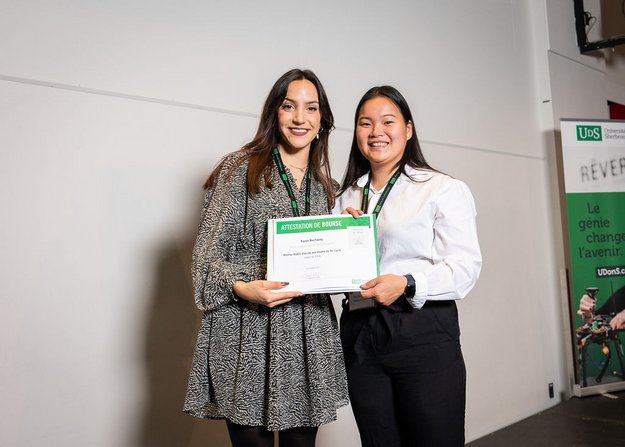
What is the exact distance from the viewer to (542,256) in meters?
4.52

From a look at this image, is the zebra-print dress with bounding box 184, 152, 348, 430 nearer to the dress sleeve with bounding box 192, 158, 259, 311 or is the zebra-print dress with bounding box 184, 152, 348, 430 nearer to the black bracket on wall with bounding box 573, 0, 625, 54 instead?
the dress sleeve with bounding box 192, 158, 259, 311

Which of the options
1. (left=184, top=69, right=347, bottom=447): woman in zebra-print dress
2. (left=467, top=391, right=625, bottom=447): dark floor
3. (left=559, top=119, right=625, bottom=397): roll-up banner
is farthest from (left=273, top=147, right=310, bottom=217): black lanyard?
(left=559, top=119, right=625, bottom=397): roll-up banner

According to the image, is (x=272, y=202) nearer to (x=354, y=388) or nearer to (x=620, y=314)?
(x=354, y=388)

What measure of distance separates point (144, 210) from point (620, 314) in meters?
3.80

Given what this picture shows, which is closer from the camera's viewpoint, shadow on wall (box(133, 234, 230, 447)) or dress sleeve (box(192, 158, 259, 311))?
dress sleeve (box(192, 158, 259, 311))

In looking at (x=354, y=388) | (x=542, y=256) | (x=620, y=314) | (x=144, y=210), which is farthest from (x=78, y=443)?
(x=620, y=314)

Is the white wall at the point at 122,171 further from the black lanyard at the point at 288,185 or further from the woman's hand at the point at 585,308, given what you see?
the woman's hand at the point at 585,308

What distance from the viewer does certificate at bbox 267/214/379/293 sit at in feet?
4.98

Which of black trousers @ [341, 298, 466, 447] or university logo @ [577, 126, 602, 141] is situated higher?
university logo @ [577, 126, 602, 141]

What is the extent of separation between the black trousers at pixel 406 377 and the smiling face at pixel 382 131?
0.50 metres

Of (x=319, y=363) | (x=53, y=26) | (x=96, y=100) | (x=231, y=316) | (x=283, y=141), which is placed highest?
(x=53, y=26)

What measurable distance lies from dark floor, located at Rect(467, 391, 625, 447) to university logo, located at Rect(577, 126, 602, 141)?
79.5 inches

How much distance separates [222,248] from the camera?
1550 mm

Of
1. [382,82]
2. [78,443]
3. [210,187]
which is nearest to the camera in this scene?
[210,187]
